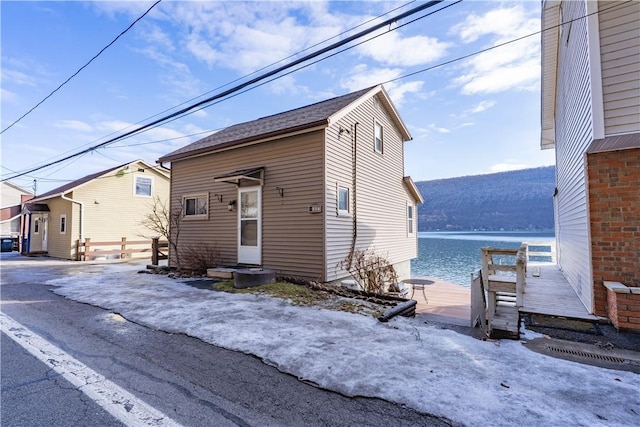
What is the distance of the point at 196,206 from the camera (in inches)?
431

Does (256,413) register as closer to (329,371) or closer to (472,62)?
(329,371)

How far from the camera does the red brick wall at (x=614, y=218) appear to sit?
179 inches

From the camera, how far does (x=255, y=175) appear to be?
8.98 metres

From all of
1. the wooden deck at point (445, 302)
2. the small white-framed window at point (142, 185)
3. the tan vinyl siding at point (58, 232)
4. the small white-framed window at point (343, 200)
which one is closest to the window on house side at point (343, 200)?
the small white-framed window at point (343, 200)

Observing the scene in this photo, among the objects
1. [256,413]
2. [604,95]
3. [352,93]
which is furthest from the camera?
[352,93]

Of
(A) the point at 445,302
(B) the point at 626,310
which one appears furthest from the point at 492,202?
(B) the point at 626,310

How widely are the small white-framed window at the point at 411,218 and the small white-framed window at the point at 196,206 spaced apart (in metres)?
9.27

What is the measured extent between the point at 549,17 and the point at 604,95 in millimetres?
6860

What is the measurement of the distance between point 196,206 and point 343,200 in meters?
5.59

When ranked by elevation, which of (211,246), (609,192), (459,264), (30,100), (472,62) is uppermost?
(30,100)

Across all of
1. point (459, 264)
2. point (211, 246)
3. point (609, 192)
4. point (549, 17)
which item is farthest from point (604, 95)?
point (459, 264)

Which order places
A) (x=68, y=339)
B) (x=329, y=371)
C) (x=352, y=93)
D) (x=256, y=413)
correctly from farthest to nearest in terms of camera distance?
(x=352, y=93) < (x=68, y=339) < (x=329, y=371) < (x=256, y=413)

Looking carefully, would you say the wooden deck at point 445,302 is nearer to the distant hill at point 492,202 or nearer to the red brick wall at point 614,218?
the red brick wall at point 614,218

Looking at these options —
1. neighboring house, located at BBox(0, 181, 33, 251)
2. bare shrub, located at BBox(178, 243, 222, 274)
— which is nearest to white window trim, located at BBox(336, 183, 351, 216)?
bare shrub, located at BBox(178, 243, 222, 274)
